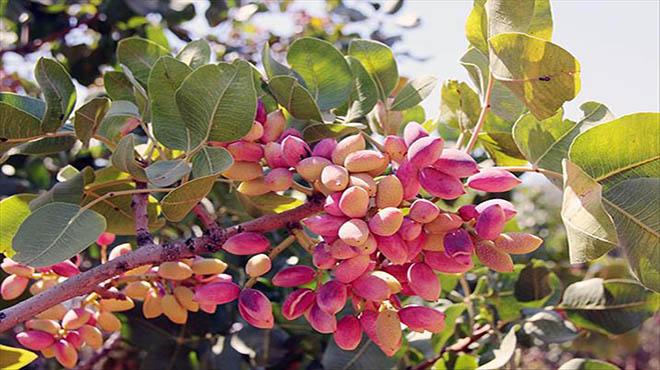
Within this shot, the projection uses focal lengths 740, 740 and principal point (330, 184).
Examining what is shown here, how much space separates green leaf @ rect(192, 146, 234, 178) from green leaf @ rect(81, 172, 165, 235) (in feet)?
0.61

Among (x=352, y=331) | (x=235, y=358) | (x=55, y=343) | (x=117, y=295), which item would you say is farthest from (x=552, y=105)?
(x=235, y=358)

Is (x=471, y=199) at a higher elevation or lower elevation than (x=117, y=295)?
lower

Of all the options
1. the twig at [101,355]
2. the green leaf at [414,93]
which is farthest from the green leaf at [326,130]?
the twig at [101,355]

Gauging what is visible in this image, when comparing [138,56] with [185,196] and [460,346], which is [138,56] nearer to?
[185,196]

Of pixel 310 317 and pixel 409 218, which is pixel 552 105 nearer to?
pixel 409 218

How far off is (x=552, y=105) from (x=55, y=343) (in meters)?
0.63

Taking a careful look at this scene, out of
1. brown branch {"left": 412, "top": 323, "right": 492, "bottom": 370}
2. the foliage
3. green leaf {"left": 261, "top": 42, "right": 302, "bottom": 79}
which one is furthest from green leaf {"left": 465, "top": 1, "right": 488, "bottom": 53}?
brown branch {"left": 412, "top": 323, "right": 492, "bottom": 370}

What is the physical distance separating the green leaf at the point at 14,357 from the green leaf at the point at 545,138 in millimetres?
597

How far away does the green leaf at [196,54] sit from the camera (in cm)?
92

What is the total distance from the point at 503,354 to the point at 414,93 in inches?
15.2

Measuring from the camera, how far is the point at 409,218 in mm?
700

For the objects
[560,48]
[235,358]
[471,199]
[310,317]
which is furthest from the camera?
[471,199]

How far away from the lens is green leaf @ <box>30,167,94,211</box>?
845mm

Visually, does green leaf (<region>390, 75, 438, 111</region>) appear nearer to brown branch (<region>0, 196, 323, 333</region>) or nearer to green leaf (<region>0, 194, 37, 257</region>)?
brown branch (<region>0, 196, 323, 333</region>)
